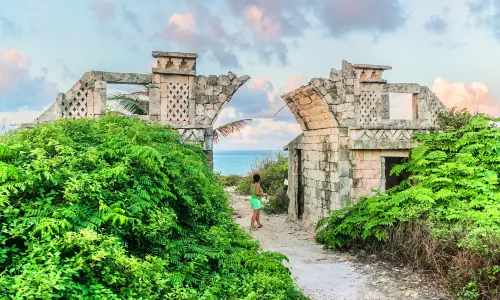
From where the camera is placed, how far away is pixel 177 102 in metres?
9.95

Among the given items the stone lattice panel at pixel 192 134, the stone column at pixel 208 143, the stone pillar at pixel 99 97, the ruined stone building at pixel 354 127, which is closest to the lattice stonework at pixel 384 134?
the ruined stone building at pixel 354 127

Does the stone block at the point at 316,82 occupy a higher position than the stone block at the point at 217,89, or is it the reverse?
the stone block at the point at 316,82

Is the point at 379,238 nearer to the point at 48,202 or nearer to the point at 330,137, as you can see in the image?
the point at 330,137

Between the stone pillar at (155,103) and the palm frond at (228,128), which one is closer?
the stone pillar at (155,103)

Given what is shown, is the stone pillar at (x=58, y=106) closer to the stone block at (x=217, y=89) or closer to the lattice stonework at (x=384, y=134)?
the stone block at (x=217, y=89)

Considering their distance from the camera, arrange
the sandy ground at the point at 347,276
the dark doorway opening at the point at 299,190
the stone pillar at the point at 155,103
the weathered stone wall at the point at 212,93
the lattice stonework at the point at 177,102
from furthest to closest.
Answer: the dark doorway opening at the point at 299,190 < the weathered stone wall at the point at 212,93 < the lattice stonework at the point at 177,102 < the stone pillar at the point at 155,103 < the sandy ground at the point at 347,276

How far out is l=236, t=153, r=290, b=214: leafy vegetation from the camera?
55.4 ft

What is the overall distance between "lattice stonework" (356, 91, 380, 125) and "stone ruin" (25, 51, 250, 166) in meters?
3.67

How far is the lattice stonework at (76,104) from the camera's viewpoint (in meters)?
9.29

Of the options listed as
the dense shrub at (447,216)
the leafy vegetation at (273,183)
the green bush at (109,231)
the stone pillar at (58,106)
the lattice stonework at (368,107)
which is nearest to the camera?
the green bush at (109,231)

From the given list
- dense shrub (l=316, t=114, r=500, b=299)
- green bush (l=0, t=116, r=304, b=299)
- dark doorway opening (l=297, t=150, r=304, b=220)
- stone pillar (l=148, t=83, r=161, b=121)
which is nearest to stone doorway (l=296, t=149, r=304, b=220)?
dark doorway opening (l=297, t=150, r=304, b=220)

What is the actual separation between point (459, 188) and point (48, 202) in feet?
27.1

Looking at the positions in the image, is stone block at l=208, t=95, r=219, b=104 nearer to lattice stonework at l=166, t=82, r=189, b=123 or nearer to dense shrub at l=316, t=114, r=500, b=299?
lattice stonework at l=166, t=82, r=189, b=123

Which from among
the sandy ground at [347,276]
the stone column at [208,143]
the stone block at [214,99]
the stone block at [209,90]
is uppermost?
the stone block at [209,90]
